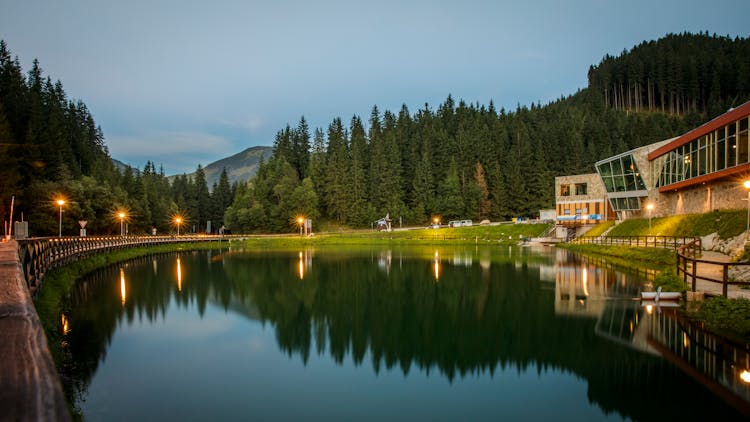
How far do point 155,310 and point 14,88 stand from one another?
6807 centimetres

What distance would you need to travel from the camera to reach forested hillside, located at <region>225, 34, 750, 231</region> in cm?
11119

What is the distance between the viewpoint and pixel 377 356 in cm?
1396

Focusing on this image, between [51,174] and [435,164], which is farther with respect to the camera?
[435,164]

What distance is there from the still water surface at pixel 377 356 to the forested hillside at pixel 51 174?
4002cm

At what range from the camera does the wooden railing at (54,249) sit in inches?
803

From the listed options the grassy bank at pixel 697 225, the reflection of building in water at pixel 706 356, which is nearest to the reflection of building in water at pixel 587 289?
the reflection of building in water at pixel 706 356

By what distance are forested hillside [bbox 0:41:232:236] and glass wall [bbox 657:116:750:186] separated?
65526mm

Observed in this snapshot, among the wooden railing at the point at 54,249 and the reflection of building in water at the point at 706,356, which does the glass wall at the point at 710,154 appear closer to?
the reflection of building in water at the point at 706,356

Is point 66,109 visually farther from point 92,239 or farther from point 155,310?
point 155,310

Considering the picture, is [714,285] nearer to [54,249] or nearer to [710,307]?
[710,307]

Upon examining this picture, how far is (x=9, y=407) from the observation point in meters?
2.95

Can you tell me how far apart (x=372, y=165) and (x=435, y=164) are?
1528 centimetres

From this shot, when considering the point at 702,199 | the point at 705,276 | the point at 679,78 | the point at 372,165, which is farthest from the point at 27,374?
the point at 679,78

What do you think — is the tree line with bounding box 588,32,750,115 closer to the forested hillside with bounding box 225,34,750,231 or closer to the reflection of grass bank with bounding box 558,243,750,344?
the forested hillside with bounding box 225,34,750,231
